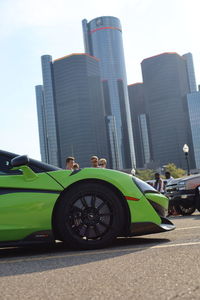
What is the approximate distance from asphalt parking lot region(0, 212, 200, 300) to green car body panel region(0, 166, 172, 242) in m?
0.29

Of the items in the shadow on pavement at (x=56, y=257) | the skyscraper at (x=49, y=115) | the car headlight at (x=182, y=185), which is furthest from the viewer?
the skyscraper at (x=49, y=115)

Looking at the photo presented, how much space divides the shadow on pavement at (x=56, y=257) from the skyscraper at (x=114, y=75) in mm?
148083

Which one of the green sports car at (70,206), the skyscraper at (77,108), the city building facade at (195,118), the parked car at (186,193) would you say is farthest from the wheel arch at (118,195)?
the city building facade at (195,118)

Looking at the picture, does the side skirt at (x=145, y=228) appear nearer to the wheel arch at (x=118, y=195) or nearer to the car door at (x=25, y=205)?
the wheel arch at (x=118, y=195)

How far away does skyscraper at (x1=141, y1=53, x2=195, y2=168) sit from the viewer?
462 ft

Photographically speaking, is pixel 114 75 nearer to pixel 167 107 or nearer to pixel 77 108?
pixel 167 107

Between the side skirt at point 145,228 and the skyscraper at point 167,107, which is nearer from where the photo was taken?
→ the side skirt at point 145,228

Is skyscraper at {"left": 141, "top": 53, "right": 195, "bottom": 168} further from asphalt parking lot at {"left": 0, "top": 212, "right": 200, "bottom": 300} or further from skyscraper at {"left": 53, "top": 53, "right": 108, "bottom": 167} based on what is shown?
asphalt parking lot at {"left": 0, "top": 212, "right": 200, "bottom": 300}

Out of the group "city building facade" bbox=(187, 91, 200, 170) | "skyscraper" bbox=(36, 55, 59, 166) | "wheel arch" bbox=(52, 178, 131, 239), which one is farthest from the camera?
"skyscraper" bbox=(36, 55, 59, 166)

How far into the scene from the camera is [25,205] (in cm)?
393

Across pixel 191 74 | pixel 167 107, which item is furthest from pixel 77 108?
pixel 191 74

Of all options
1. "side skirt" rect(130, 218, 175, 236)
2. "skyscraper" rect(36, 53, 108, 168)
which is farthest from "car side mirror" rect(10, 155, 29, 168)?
"skyscraper" rect(36, 53, 108, 168)

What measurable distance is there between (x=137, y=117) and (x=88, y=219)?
181 m

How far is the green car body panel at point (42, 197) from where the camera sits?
3904mm
